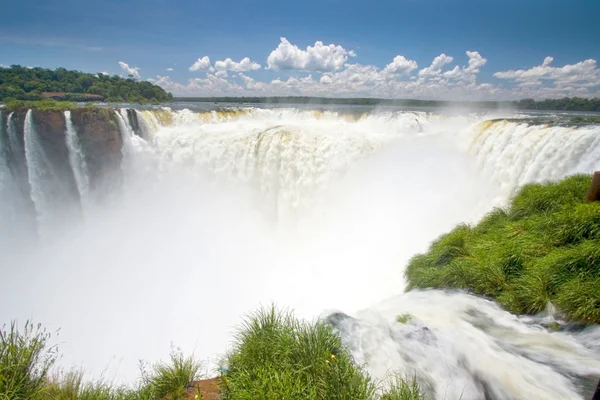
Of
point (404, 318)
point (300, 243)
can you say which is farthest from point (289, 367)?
point (300, 243)

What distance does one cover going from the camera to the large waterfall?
4371 millimetres

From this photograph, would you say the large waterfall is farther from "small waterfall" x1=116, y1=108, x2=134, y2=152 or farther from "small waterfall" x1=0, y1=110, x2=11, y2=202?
"small waterfall" x1=0, y1=110, x2=11, y2=202

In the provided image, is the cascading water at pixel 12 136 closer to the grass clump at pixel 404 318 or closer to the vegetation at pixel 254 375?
the vegetation at pixel 254 375

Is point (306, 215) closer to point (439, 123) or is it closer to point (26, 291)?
point (439, 123)

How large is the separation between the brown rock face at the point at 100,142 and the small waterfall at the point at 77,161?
207 millimetres

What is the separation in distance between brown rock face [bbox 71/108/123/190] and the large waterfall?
0.40 m

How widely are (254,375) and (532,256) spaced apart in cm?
528

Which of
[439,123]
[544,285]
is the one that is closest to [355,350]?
[544,285]

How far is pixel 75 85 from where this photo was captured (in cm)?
4788

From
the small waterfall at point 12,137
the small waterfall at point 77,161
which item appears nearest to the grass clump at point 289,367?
the small waterfall at point 77,161

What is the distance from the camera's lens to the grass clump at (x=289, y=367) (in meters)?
3.11

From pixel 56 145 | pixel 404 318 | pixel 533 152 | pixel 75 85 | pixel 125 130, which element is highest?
pixel 75 85

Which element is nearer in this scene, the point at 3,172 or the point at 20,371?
the point at 20,371

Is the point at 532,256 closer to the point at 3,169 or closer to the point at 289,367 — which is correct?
the point at 289,367
